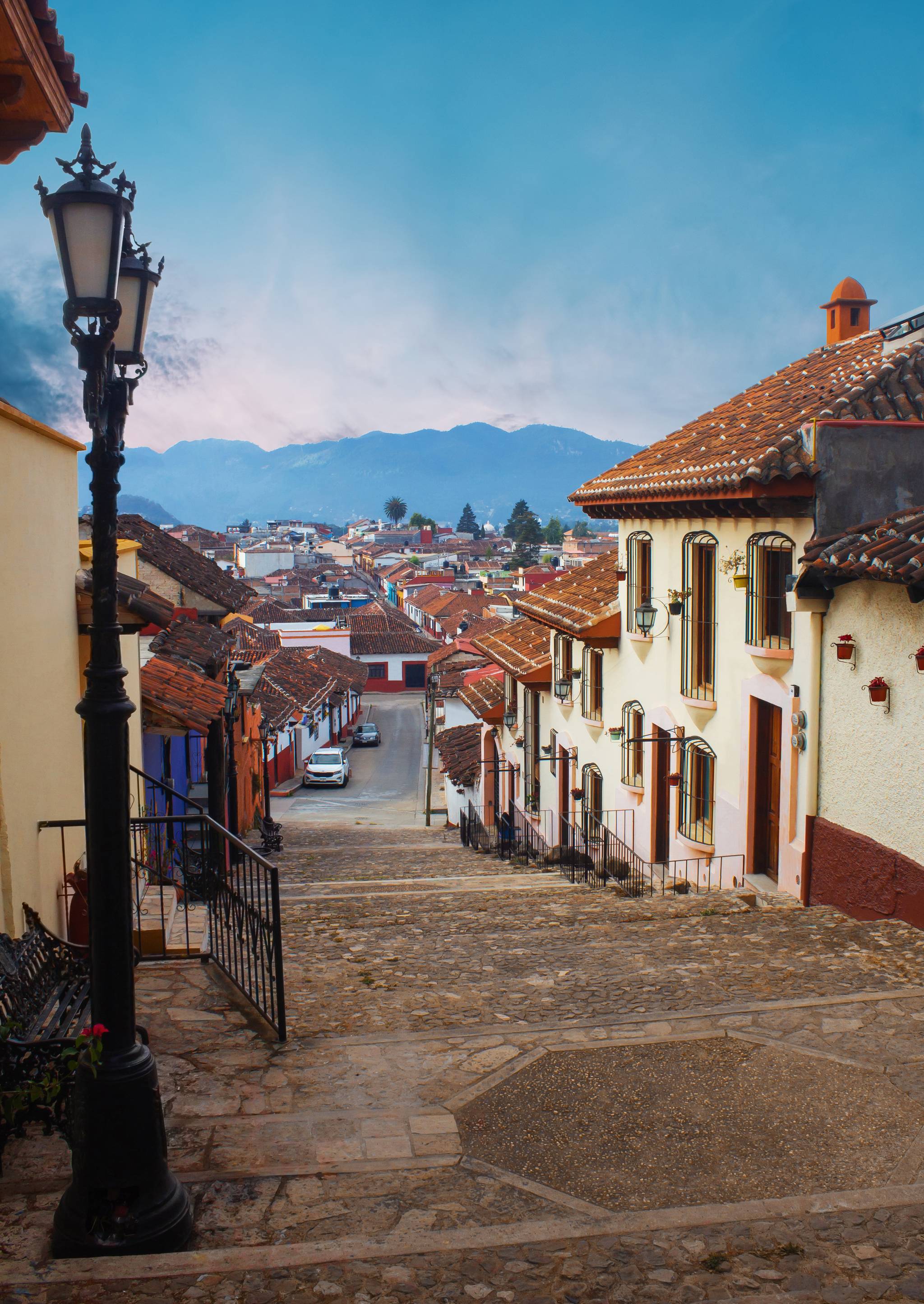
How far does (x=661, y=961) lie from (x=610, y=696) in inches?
372

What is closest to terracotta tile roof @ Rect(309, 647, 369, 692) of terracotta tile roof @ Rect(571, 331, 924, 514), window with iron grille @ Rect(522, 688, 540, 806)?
window with iron grille @ Rect(522, 688, 540, 806)

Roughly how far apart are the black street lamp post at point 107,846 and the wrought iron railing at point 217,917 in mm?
1949

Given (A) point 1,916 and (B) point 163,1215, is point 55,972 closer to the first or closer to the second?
(A) point 1,916

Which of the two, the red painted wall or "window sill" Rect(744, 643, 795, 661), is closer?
the red painted wall

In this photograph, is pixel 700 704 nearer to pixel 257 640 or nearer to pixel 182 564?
pixel 182 564

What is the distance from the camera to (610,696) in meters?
17.5

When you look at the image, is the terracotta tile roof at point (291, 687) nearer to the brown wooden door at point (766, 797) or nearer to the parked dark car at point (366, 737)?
the parked dark car at point (366, 737)

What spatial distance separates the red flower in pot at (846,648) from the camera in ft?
31.0

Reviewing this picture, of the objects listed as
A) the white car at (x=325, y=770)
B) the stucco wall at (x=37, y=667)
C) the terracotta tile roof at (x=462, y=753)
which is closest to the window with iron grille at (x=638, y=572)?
the stucco wall at (x=37, y=667)

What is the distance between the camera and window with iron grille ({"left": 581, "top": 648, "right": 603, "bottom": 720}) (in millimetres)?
18094

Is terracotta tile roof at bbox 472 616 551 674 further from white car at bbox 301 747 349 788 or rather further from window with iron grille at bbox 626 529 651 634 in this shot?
white car at bbox 301 747 349 788

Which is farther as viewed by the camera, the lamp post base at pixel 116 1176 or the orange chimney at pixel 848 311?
the orange chimney at pixel 848 311

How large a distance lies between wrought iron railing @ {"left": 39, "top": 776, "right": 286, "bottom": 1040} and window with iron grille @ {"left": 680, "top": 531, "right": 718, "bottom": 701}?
6777mm

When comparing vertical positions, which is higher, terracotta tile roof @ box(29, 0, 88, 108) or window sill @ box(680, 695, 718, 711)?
terracotta tile roof @ box(29, 0, 88, 108)
